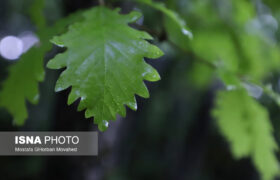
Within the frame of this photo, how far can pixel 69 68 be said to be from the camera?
0.51 metres

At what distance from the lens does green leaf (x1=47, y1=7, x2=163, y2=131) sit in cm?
49

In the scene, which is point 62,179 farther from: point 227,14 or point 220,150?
point 220,150

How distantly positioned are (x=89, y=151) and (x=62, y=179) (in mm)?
190

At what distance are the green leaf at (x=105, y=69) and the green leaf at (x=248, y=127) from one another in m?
0.52

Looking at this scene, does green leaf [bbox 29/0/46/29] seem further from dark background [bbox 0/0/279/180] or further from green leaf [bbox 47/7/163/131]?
green leaf [bbox 47/7/163/131]

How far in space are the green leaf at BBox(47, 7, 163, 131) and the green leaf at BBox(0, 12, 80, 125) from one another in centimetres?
14

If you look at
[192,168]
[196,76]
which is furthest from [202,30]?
[192,168]

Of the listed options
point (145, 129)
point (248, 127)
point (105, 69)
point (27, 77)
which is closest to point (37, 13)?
point (27, 77)

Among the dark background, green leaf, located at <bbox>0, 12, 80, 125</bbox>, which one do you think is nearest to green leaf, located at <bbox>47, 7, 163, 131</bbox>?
green leaf, located at <bbox>0, 12, 80, 125</bbox>

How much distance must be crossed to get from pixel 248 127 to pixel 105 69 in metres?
0.65

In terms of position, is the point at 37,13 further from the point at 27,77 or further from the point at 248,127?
the point at 248,127

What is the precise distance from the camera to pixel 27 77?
27.4 inches

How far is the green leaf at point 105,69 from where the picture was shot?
0.49 metres

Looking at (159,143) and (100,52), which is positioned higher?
(100,52)
